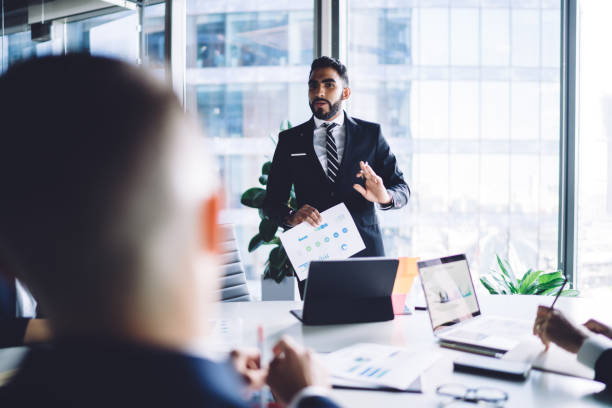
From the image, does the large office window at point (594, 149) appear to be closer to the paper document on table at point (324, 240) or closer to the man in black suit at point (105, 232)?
the paper document on table at point (324, 240)

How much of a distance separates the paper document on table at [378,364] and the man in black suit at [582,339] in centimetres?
32

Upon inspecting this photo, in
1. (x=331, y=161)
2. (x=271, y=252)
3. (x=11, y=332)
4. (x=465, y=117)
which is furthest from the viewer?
(x=465, y=117)

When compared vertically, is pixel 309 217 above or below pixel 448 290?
above

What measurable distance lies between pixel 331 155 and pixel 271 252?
4.36 feet

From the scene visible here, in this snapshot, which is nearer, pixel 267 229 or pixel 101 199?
pixel 101 199

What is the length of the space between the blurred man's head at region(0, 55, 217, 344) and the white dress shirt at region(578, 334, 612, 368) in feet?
3.64

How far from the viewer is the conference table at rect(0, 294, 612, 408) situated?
1104 mm

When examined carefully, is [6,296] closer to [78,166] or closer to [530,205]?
[78,166]

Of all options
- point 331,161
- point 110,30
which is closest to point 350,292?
point 331,161

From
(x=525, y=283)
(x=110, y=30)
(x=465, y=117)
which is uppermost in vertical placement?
(x=110, y=30)

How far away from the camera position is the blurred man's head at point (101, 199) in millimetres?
475

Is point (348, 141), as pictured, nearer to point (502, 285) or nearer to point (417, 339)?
point (417, 339)

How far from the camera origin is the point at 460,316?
1.65 m

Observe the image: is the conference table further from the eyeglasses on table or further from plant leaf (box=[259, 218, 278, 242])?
plant leaf (box=[259, 218, 278, 242])
